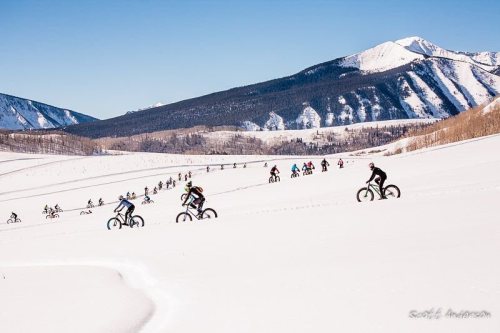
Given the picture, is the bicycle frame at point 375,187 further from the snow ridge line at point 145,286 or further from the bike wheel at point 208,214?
the snow ridge line at point 145,286

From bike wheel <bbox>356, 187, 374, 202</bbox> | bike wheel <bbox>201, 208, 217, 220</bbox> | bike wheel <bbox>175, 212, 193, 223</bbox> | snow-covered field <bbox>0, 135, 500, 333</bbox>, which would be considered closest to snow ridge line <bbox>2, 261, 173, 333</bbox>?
snow-covered field <bbox>0, 135, 500, 333</bbox>

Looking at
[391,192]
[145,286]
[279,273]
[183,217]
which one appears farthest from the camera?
[183,217]

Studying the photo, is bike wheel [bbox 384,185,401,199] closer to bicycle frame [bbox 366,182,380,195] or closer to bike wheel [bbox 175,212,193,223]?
bicycle frame [bbox 366,182,380,195]

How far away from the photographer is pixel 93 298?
956 centimetres

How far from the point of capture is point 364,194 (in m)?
22.3

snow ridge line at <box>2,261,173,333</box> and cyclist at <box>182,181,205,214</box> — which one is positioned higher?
cyclist at <box>182,181,205,214</box>

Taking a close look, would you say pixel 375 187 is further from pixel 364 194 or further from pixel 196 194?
pixel 196 194

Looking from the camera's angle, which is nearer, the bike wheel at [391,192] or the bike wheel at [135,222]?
the bike wheel at [391,192]

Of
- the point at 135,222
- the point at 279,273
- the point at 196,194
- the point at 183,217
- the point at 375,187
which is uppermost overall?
the point at 196,194

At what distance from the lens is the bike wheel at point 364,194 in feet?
72.6

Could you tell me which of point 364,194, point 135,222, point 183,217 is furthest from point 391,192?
point 135,222

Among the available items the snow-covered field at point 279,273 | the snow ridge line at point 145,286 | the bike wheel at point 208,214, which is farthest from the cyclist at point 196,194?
the snow ridge line at point 145,286

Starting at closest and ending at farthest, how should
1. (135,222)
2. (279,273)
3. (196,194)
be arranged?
1. (279,273)
2. (196,194)
3. (135,222)

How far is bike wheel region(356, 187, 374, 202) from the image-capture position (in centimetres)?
2213
